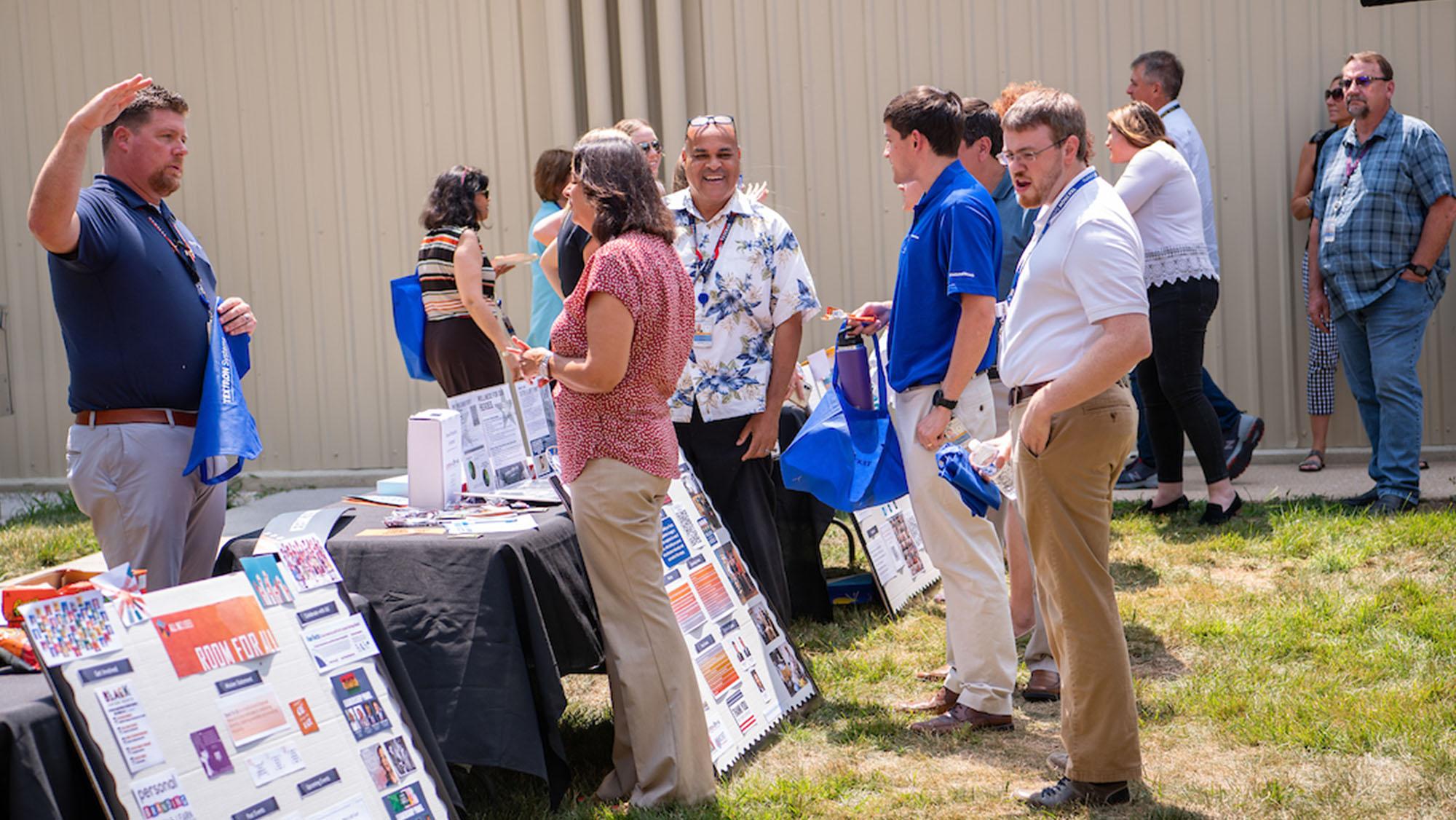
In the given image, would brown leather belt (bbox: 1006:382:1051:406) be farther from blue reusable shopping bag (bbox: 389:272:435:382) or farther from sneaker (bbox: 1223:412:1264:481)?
sneaker (bbox: 1223:412:1264:481)

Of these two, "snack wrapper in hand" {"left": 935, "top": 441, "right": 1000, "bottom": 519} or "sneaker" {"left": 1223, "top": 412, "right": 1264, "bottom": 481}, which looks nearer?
"snack wrapper in hand" {"left": 935, "top": 441, "right": 1000, "bottom": 519}

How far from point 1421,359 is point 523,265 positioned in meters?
5.19

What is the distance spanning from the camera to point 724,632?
156 inches

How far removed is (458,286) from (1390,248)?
425 centimetres

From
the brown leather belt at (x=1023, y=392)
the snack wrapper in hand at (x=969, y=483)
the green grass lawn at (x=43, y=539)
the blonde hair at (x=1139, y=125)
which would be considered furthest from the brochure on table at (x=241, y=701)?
the blonde hair at (x=1139, y=125)

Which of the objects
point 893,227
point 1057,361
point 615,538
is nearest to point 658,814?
point 615,538

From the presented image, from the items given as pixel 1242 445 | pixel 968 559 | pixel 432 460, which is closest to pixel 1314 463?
pixel 1242 445

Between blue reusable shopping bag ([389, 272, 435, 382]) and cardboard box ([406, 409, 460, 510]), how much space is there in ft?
5.77

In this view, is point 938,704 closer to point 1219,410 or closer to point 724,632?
point 724,632

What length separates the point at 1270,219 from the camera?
7.58 metres

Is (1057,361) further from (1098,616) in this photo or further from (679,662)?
(679,662)

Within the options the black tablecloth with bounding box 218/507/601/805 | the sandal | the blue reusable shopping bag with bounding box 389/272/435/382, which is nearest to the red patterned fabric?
the black tablecloth with bounding box 218/507/601/805

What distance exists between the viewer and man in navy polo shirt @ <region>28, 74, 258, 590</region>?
3.29 metres

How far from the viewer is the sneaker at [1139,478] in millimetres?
7066
